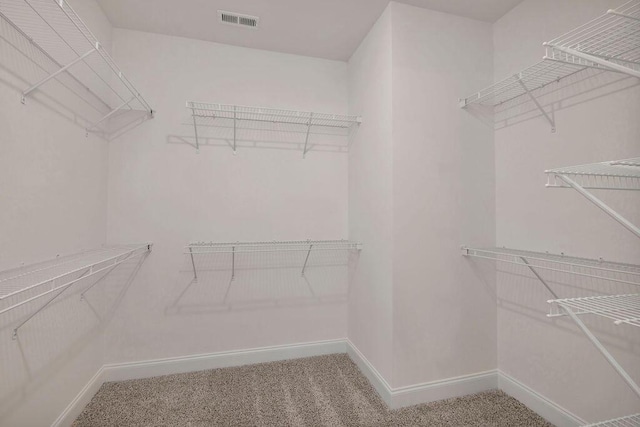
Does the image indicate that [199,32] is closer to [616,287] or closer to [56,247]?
[56,247]

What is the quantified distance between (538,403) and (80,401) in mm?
2635

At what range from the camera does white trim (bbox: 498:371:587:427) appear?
1.52m

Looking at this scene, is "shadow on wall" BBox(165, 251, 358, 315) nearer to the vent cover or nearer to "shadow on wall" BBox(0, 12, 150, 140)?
"shadow on wall" BBox(0, 12, 150, 140)

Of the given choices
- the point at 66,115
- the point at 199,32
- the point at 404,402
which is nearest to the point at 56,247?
the point at 66,115

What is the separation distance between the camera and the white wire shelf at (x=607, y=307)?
Answer: 922 millimetres

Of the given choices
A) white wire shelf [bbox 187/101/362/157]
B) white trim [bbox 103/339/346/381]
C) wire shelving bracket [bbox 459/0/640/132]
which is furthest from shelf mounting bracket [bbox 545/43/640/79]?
white trim [bbox 103/339/346/381]

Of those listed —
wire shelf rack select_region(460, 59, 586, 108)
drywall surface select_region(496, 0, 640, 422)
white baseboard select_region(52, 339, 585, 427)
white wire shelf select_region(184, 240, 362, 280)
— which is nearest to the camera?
drywall surface select_region(496, 0, 640, 422)

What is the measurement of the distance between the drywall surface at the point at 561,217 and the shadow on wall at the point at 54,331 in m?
2.54

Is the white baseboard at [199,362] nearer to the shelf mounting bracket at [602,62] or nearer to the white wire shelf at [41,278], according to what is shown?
the white wire shelf at [41,278]

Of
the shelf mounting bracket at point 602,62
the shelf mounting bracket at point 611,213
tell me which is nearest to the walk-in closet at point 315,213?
the shelf mounting bracket at point 611,213

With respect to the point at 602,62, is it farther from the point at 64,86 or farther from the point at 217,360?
A: the point at 217,360

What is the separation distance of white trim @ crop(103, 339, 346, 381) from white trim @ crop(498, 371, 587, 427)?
115cm

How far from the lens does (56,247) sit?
1.51 m

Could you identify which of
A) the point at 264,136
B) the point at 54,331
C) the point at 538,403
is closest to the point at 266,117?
the point at 264,136
